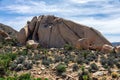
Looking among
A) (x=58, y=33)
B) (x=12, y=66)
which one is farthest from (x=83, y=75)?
(x=58, y=33)

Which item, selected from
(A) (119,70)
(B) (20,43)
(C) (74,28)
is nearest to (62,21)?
(C) (74,28)

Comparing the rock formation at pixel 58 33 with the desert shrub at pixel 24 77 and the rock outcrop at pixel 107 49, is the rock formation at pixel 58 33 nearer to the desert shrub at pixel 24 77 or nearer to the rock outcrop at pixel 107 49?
the rock outcrop at pixel 107 49

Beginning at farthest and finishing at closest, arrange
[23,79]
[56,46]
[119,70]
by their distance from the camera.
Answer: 1. [56,46]
2. [119,70]
3. [23,79]

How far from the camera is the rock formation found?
60.3 m

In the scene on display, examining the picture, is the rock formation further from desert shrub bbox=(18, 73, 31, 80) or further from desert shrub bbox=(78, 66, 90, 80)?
desert shrub bbox=(18, 73, 31, 80)

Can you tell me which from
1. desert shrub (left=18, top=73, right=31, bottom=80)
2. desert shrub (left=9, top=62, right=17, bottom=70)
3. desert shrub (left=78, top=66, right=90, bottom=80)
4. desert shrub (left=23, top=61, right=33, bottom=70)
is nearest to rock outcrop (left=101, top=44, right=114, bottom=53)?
desert shrub (left=23, top=61, right=33, bottom=70)

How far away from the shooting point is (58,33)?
63188 millimetres

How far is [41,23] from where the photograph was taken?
64875 millimetres

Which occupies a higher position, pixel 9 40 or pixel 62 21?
pixel 62 21

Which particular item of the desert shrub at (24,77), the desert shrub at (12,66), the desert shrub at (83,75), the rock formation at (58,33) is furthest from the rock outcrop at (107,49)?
the desert shrub at (24,77)

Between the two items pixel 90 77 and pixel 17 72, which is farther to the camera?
pixel 17 72

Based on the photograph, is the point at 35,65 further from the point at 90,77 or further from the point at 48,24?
the point at 48,24

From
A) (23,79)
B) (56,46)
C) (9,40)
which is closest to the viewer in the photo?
(23,79)

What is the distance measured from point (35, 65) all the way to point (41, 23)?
27.4 metres
